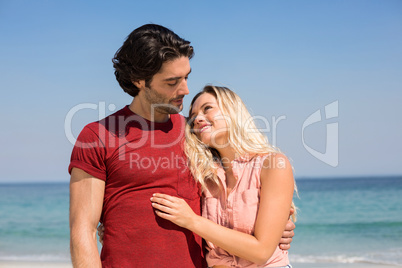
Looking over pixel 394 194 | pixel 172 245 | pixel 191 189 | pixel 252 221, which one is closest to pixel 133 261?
pixel 172 245

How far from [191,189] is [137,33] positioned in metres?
1.13

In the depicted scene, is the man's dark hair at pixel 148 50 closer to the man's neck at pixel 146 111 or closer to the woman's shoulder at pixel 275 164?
the man's neck at pixel 146 111

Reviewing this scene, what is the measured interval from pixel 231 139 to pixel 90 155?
1.03 m

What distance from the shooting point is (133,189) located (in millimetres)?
2566

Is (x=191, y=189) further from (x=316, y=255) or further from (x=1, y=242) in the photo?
(x=1, y=242)

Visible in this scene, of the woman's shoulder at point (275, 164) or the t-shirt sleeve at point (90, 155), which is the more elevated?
the t-shirt sleeve at point (90, 155)

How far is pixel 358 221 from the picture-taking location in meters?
19.3

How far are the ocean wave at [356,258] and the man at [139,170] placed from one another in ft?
28.9

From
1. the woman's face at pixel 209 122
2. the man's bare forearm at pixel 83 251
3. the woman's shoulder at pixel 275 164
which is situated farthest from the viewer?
the woman's face at pixel 209 122

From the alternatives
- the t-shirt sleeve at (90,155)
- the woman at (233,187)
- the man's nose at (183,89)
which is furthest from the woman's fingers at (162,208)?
the man's nose at (183,89)

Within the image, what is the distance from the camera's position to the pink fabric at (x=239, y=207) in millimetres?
2728

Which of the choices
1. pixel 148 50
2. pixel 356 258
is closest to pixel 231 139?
pixel 148 50

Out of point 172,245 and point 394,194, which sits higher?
point 172,245

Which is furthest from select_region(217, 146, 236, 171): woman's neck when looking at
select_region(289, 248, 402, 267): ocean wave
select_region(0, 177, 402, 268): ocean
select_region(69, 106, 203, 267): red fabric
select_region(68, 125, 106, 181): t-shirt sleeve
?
select_region(289, 248, 402, 267): ocean wave
